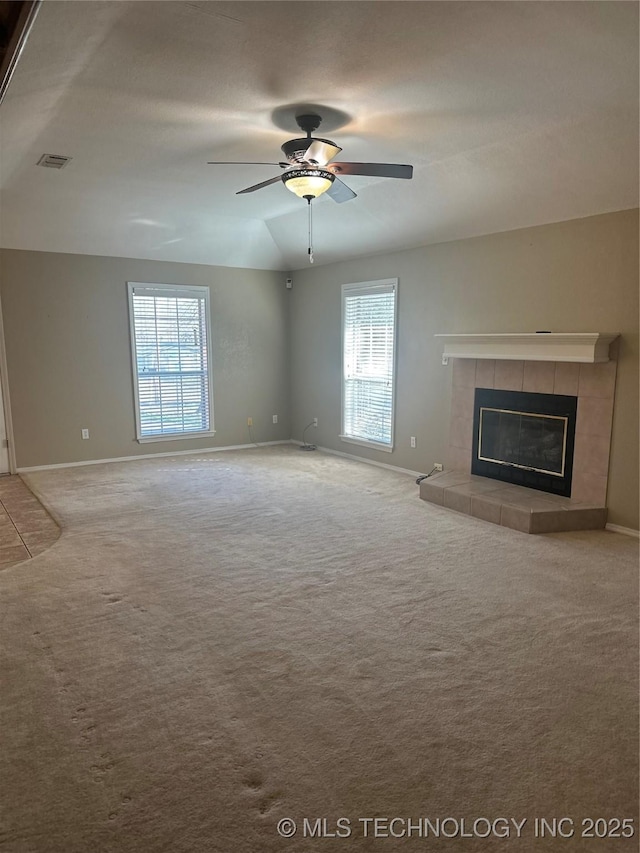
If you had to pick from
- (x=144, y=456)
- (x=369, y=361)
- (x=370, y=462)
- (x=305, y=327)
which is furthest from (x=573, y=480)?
(x=144, y=456)

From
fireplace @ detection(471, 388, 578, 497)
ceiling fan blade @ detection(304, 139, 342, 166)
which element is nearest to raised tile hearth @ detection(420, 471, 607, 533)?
fireplace @ detection(471, 388, 578, 497)

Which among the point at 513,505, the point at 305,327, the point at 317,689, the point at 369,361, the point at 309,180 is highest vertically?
the point at 309,180

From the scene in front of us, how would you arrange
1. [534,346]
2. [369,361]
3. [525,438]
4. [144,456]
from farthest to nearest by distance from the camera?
[144,456], [369,361], [525,438], [534,346]

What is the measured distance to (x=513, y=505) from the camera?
444cm

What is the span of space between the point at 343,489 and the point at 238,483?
1125mm

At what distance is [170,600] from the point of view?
3.19 metres

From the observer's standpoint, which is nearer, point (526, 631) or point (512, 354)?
point (526, 631)

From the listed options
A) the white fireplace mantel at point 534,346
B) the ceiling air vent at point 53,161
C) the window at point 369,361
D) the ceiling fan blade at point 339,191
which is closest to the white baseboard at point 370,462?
the window at point 369,361

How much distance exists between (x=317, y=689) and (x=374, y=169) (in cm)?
292

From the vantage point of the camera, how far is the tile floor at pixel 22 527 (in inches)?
154

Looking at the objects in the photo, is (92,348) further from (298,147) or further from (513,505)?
(513,505)

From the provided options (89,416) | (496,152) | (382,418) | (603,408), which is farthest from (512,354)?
(89,416)

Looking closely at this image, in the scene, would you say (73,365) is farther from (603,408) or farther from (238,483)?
(603,408)

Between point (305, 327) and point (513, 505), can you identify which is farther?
point (305, 327)
